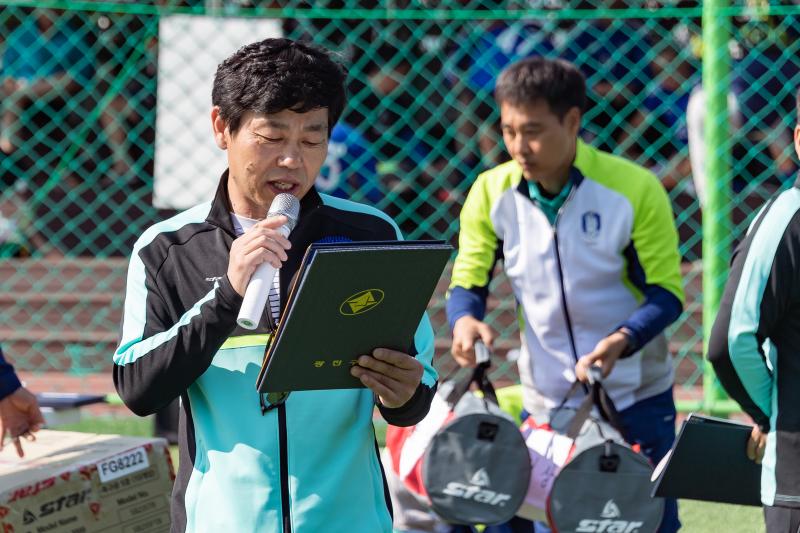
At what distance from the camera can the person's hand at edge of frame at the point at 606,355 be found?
3.96 m

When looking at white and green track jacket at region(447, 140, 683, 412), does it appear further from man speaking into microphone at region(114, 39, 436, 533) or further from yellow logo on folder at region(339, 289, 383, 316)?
yellow logo on folder at region(339, 289, 383, 316)

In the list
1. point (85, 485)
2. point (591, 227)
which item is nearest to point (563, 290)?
point (591, 227)

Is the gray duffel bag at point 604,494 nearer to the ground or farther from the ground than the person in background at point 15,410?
nearer to the ground

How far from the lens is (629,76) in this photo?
7.05 m

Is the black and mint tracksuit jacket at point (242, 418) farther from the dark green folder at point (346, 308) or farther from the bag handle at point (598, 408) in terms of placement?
the bag handle at point (598, 408)

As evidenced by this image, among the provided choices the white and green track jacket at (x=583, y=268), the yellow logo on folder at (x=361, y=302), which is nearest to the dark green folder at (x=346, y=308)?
the yellow logo on folder at (x=361, y=302)

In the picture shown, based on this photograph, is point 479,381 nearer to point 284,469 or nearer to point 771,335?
point 771,335

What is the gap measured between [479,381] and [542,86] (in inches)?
35.5

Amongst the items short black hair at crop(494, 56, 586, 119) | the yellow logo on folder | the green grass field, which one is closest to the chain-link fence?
the green grass field

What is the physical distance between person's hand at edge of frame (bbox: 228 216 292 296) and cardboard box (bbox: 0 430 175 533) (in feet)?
4.14

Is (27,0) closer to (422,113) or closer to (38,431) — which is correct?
(422,113)

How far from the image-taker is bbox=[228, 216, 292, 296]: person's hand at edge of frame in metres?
2.02

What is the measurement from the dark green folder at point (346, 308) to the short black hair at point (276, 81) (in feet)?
1.13

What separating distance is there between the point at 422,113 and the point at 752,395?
4.45 m
